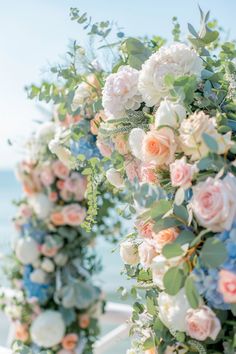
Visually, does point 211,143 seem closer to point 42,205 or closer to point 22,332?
point 42,205

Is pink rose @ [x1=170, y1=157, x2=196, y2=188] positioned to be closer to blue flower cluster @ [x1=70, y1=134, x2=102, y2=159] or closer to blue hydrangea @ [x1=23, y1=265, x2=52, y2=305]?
blue flower cluster @ [x1=70, y1=134, x2=102, y2=159]

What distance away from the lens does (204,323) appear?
30.1 inches

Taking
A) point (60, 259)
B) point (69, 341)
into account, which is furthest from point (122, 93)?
point (69, 341)

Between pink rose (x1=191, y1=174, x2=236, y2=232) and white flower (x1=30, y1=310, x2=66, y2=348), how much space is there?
198 cm

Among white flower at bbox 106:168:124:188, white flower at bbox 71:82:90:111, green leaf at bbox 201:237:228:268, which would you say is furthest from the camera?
white flower at bbox 71:82:90:111

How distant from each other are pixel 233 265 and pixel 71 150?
2.37 ft

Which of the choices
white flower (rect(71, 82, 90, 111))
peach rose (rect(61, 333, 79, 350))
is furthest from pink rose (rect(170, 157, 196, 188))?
peach rose (rect(61, 333, 79, 350))

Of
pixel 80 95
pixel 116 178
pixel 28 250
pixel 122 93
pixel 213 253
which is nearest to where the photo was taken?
pixel 213 253

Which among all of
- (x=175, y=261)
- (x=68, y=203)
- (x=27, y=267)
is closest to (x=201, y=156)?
(x=175, y=261)

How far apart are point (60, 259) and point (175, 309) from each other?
1.89 meters

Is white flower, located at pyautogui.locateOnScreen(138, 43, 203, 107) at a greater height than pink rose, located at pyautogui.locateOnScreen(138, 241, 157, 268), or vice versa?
white flower, located at pyautogui.locateOnScreen(138, 43, 203, 107)

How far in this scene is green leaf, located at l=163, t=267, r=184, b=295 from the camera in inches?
29.8

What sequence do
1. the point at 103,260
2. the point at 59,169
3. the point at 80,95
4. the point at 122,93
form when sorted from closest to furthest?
the point at 122,93 < the point at 80,95 < the point at 59,169 < the point at 103,260

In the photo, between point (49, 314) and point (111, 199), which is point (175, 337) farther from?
point (49, 314)
